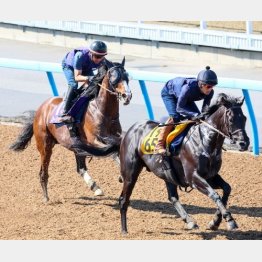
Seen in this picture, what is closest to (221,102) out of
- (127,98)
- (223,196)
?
(223,196)

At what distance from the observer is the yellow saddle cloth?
10.8 m

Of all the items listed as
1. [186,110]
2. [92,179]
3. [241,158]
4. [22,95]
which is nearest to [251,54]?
[22,95]

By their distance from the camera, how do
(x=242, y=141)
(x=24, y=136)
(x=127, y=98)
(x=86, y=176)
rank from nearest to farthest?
(x=242, y=141), (x=127, y=98), (x=86, y=176), (x=24, y=136)

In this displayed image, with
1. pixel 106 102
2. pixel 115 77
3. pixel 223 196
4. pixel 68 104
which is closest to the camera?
pixel 223 196

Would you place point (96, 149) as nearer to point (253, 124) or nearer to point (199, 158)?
point (199, 158)

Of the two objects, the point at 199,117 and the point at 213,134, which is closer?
the point at 213,134

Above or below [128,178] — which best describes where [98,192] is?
below

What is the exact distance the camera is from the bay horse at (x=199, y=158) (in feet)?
33.1

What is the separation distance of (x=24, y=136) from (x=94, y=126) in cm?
155

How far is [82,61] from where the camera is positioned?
1234 cm

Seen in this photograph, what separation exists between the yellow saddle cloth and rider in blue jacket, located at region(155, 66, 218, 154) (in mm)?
51

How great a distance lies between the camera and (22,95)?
758 inches

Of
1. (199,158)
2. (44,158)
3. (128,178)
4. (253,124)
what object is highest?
(199,158)

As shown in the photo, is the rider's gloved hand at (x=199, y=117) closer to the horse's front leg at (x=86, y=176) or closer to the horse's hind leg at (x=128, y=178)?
the horse's hind leg at (x=128, y=178)
